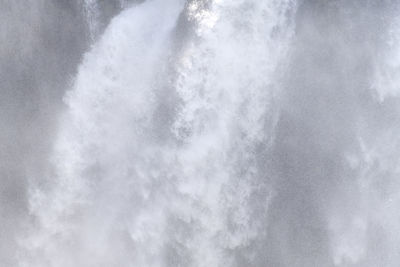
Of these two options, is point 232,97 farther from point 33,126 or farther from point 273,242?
point 33,126

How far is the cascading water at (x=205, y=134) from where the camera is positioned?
41.9ft

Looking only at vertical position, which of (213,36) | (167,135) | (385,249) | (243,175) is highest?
(213,36)

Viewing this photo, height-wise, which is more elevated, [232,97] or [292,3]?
[292,3]

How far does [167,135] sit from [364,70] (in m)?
6.11

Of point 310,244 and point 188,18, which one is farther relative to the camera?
point 310,244

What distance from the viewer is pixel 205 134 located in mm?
12773

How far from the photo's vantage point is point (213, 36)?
497 inches

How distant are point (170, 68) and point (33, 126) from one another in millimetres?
4438

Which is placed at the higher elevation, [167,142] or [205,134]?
[205,134]

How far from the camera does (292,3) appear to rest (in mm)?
12969

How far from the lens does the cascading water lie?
502 inches

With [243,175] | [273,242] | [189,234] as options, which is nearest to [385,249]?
[273,242]

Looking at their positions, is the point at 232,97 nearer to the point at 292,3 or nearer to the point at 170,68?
the point at 170,68

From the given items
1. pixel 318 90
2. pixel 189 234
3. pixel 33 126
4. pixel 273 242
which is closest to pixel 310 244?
pixel 273 242
